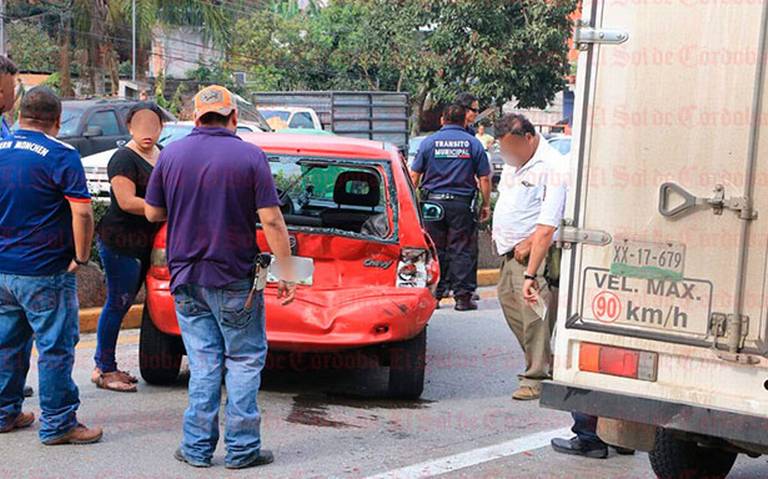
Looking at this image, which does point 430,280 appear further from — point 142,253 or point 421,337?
point 142,253

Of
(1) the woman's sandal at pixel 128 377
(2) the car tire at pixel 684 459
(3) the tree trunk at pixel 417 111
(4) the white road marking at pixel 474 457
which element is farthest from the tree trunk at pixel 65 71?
(2) the car tire at pixel 684 459

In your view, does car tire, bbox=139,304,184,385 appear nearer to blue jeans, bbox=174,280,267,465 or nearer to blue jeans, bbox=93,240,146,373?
blue jeans, bbox=93,240,146,373

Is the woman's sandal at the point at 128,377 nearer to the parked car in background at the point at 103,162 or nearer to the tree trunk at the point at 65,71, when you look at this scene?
the parked car in background at the point at 103,162

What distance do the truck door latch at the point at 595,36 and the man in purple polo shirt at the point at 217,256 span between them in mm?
1636

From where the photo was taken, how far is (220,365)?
5.78m

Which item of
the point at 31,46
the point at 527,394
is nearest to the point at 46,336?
the point at 527,394

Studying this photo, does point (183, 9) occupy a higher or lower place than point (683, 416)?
higher

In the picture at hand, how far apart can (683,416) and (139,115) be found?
3.82 metres

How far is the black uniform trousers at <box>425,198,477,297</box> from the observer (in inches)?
433

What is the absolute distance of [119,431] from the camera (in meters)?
6.38

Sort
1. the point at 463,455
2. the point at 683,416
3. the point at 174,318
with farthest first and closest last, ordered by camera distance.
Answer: the point at 174,318
the point at 463,455
the point at 683,416

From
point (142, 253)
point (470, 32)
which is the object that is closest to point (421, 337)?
point (142, 253)

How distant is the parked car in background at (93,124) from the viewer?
1822 centimetres

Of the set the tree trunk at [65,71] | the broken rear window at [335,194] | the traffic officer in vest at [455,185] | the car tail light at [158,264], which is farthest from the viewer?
the tree trunk at [65,71]
